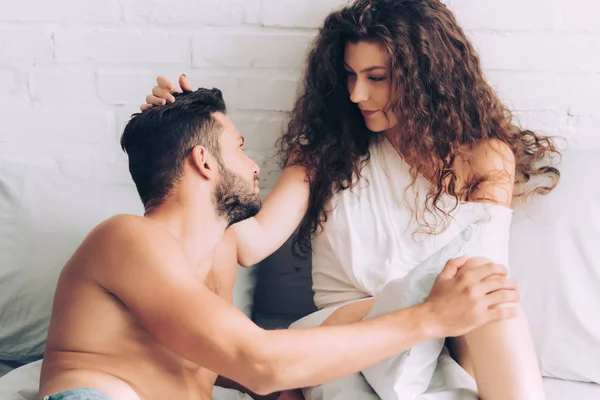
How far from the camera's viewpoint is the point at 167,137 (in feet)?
3.58

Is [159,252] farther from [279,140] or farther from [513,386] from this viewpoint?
[279,140]

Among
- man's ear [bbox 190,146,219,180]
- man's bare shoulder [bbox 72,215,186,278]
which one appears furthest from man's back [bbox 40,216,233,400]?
man's ear [bbox 190,146,219,180]

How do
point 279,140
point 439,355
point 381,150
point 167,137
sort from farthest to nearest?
point 279,140 → point 381,150 → point 439,355 → point 167,137

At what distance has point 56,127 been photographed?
5.58ft

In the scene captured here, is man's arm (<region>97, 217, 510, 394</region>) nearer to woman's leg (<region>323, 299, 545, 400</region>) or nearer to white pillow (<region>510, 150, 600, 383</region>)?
woman's leg (<region>323, 299, 545, 400</region>)

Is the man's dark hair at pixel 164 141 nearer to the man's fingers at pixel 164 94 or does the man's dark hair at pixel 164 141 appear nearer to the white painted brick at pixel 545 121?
the man's fingers at pixel 164 94

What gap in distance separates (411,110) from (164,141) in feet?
1.90

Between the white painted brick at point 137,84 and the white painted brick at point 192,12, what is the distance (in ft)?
0.39

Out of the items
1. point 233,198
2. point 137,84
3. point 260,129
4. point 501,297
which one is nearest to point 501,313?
point 501,297

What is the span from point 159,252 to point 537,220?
2.76 ft

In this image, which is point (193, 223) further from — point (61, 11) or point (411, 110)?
point (61, 11)

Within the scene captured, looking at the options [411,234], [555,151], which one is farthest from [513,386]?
[555,151]

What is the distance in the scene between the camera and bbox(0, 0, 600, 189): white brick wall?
1.56 m

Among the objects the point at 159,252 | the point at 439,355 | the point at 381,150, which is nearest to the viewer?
the point at 159,252
